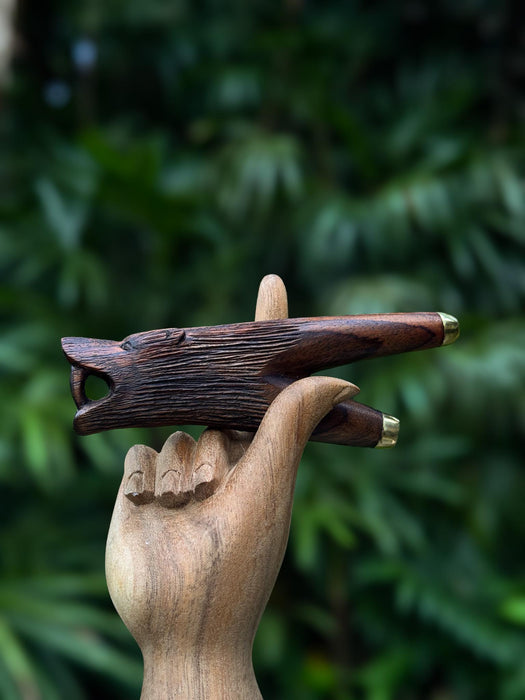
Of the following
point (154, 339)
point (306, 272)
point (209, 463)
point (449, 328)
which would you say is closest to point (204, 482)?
point (209, 463)

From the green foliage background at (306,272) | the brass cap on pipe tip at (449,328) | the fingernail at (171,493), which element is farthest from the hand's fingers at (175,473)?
the green foliage background at (306,272)

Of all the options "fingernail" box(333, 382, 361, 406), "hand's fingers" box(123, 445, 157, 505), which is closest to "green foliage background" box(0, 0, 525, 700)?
"hand's fingers" box(123, 445, 157, 505)

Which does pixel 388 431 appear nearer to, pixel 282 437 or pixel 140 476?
pixel 282 437

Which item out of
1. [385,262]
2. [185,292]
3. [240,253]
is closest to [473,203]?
[385,262]

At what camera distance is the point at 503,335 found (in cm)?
173

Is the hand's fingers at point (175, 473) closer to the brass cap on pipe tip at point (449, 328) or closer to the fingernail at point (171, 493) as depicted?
the fingernail at point (171, 493)

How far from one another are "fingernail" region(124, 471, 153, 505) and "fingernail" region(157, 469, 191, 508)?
0.01 m

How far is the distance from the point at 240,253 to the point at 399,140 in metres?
0.58

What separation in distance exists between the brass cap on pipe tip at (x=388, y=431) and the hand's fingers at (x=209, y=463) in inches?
6.0

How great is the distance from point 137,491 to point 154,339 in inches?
5.5

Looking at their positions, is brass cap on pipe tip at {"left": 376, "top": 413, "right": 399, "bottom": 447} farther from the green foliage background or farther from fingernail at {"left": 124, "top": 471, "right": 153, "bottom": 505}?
the green foliage background

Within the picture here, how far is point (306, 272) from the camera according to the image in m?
1.91

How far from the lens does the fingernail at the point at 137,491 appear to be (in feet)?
2.08

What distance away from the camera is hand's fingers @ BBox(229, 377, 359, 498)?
608 millimetres
